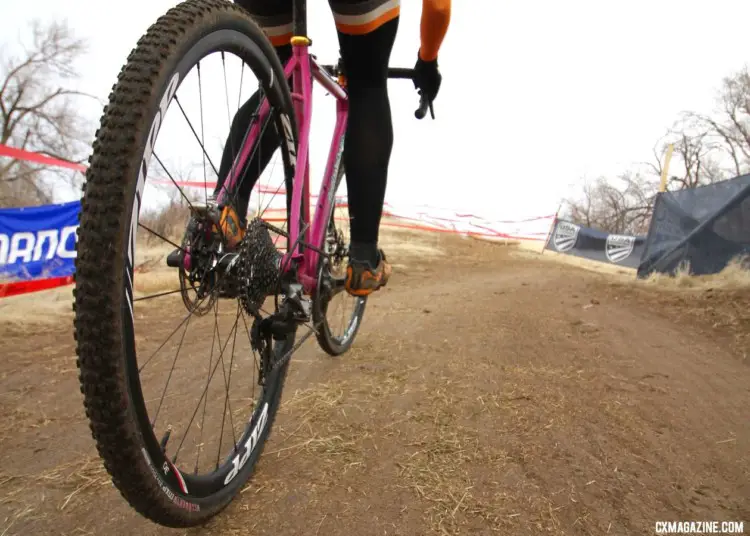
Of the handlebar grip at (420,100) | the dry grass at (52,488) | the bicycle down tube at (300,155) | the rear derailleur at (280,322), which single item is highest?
the handlebar grip at (420,100)

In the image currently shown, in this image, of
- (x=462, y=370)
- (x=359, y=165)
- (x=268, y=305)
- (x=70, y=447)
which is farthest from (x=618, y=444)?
(x=268, y=305)

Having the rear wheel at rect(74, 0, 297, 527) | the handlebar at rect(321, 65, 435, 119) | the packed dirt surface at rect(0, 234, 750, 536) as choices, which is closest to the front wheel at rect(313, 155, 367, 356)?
the packed dirt surface at rect(0, 234, 750, 536)

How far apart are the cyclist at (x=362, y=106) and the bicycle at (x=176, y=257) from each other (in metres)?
0.09

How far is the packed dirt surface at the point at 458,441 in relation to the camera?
138cm

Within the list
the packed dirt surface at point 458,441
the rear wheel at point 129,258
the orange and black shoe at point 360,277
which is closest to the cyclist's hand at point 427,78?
the orange and black shoe at point 360,277

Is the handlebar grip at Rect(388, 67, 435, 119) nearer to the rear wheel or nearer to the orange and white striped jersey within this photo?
the orange and white striped jersey

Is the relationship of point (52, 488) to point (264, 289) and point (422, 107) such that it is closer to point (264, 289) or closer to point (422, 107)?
point (264, 289)

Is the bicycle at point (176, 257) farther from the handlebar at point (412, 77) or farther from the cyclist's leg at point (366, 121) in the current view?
the handlebar at point (412, 77)

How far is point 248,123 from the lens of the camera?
165cm

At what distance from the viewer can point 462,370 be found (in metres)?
2.53

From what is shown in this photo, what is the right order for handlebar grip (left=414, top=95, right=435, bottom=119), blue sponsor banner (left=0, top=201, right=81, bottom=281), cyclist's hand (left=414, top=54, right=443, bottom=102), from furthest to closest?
blue sponsor banner (left=0, top=201, right=81, bottom=281)
handlebar grip (left=414, top=95, right=435, bottom=119)
cyclist's hand (left=414, top=54, right=443, bottom=102)

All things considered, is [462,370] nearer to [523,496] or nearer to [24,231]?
[523,496]

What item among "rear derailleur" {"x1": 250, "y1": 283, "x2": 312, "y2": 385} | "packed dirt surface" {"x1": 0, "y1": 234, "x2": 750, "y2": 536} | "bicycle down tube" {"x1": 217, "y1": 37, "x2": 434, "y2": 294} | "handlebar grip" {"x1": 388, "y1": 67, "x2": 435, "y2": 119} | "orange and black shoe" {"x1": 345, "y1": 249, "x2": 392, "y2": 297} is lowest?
"packed dirt surface" {"x1": 0, "y1": 234, "x2": 750, "y2": 536}

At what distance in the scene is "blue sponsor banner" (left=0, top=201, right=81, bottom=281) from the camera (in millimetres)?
5320
